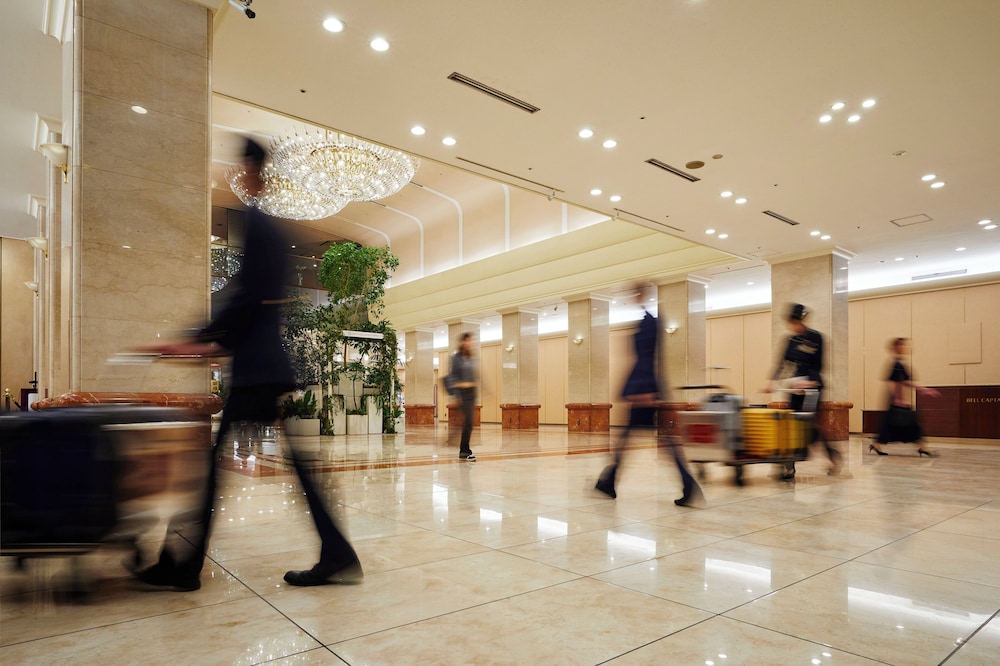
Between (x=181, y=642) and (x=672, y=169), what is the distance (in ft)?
28.6

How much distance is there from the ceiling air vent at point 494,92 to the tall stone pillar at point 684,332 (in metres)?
8.49

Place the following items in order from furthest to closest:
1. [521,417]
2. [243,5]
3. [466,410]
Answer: [521,417]
[466,410]
[243,5]

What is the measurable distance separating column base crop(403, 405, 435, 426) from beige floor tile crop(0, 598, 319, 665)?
1939 centimetres

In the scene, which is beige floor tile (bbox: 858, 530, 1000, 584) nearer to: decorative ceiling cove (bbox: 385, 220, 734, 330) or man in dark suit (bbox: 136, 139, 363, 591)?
man in dark suit (bbox: 136, 139, 363, 591)

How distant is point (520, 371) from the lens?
59.7ft

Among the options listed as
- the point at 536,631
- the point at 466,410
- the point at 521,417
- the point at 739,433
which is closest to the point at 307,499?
the point at 536,631

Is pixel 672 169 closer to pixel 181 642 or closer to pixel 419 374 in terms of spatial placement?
pixel 181 642

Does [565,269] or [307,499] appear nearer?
[307,499]

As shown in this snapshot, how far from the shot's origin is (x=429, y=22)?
18.3 ft

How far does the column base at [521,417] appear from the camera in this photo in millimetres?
17812

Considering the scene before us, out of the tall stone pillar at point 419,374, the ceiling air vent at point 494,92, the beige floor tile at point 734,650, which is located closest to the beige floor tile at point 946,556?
the beige floor tile at point 734,650

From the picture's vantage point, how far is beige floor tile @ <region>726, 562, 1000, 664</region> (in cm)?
179

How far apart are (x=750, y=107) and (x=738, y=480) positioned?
446cm

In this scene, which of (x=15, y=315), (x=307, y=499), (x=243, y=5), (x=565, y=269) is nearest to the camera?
(x=307, y=499)
